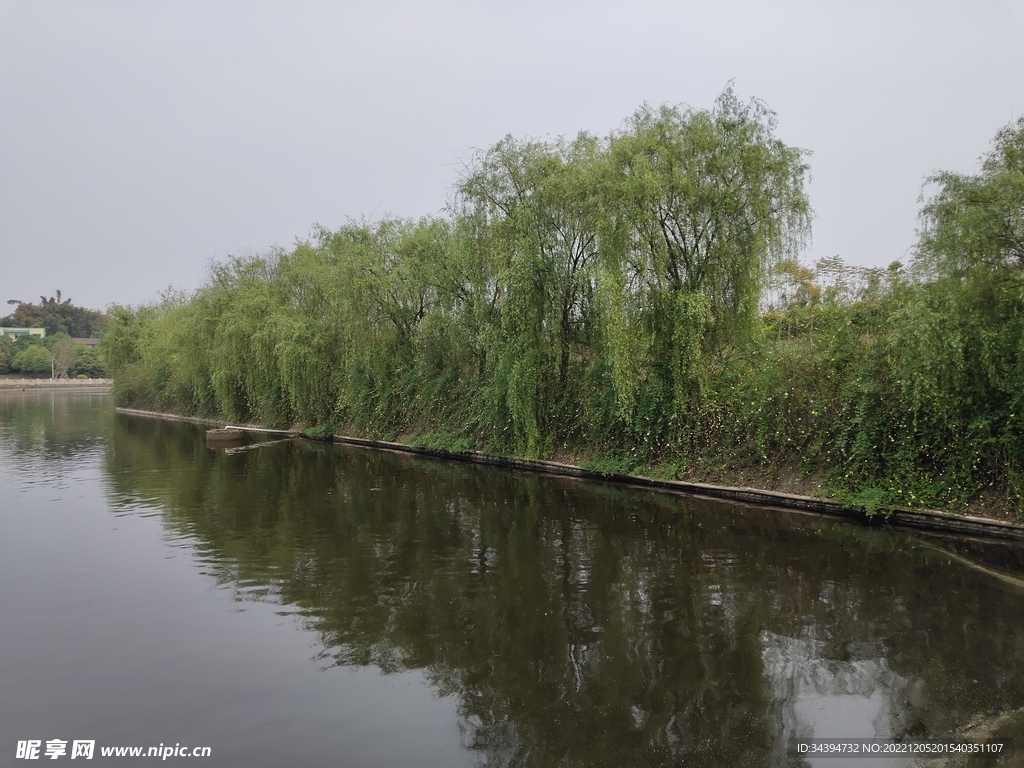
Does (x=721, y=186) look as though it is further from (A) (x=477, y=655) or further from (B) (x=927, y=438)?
(A) (x=477, y=655)

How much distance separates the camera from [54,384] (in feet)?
262

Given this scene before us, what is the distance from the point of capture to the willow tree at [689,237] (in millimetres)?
14344

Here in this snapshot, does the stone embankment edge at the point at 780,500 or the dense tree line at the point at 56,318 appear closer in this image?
the stone embankment edge at the point at 780,500

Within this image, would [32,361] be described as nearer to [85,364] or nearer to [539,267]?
[85,364]

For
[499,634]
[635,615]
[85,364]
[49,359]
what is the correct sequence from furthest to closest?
1. [85,364]
2. [49,359]
3. [635,615]
4. [499,634]

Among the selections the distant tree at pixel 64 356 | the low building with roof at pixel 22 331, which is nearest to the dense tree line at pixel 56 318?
the low building with roof at pixel 22 331

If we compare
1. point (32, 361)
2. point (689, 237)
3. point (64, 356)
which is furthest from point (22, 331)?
point (689, 237)

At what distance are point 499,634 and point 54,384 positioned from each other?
92.0 meters

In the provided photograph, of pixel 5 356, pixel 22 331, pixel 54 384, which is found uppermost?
pixel 22 331

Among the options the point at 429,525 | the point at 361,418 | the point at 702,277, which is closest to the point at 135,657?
the point at 429,525

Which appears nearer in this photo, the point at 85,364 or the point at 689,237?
the point at 689,237

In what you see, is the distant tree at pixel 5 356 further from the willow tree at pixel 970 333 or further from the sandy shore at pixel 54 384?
the willow tree at pixel 970 333

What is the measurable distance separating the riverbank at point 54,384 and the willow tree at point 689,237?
76743 millimetres

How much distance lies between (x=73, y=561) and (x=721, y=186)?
14057mm
